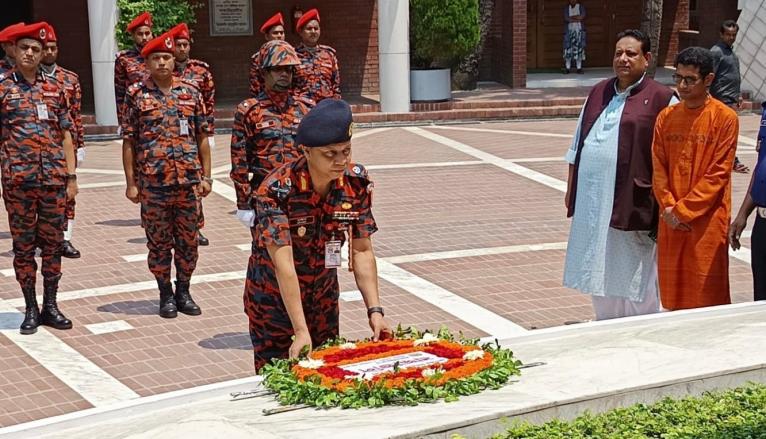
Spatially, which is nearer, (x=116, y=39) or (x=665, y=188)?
(x=665, y=188)

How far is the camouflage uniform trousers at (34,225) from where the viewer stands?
7.84 metres

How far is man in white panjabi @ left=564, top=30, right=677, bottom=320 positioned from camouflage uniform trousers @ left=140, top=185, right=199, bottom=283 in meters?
2.64

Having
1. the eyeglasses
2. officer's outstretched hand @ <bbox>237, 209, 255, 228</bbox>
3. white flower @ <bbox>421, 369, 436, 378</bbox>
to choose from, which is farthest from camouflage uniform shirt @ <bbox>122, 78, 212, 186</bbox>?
white flower @ <bbox>421, 369, 436, 378</bbox>

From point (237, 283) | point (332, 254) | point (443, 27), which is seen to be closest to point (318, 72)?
point (237, 283)

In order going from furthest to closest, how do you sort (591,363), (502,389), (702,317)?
1. (702,317)
2. (591,363)
3. (502,389)

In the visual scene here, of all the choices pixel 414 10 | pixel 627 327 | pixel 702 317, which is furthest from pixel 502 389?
pixel 414 10

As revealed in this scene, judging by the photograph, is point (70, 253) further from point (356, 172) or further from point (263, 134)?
point (356, 172)

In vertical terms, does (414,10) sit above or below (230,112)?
above

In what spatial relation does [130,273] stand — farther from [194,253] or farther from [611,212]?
[611,212]

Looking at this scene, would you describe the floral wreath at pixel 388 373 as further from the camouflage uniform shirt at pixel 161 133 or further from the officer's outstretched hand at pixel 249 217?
the camouflage uniform shirt at pixel 161 133

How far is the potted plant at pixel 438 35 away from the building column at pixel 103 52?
5.14 meters

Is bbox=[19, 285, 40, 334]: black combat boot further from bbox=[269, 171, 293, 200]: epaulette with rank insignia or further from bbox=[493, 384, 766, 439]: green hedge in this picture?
bbox=[493, 384, 766, 439]: green hedge

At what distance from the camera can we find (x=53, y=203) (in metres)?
7.95

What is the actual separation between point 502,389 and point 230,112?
1554cm
